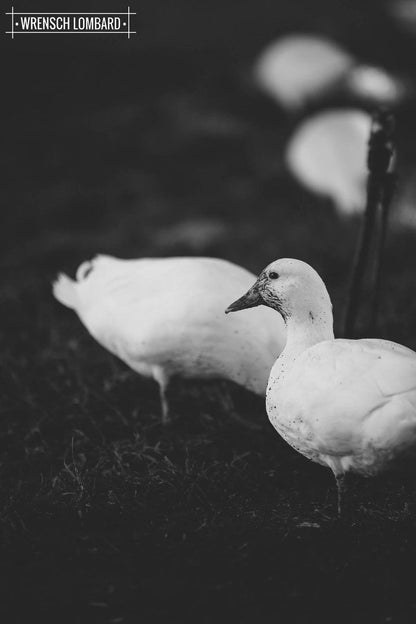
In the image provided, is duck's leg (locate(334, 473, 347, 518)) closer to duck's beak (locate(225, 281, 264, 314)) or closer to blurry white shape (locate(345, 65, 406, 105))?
duck's beak (locate(225, 281, 264, 314))

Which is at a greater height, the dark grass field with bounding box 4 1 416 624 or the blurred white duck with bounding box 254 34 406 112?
the blurred white duck with bounding box 254 34 406 112

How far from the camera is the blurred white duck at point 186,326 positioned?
104 inches

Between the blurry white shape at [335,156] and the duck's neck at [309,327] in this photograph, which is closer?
the duck's neck at [309,327]

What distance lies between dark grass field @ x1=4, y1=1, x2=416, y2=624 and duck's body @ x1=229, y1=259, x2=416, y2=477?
0.68 feet

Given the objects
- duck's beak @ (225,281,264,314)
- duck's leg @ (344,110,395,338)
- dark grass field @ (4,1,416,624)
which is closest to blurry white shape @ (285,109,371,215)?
dark grass field @ (4,1,416,624)

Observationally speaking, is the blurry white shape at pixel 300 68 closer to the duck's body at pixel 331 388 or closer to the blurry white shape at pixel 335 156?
the blurry white shape at pixel 335 156

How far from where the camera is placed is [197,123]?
668 cm

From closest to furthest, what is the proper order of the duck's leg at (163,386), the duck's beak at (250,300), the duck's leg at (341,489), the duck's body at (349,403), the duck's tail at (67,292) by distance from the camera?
the duck's body at (349,403) < the duck's leg at (341,489) < the duck's beak at (250,300) < the duck's leg at (163,386) < the duck's tail at (67,292)

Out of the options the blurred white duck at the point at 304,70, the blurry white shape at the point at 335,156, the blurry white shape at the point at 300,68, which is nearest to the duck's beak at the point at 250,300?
the blurry white shape at the point at 335,156

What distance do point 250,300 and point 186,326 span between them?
0.36 m

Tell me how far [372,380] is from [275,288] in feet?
1.50

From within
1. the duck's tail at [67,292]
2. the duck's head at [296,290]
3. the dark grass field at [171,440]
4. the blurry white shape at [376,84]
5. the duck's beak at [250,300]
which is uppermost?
the blurry white shape at [376,84]

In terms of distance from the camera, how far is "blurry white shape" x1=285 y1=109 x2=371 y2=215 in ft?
17.4

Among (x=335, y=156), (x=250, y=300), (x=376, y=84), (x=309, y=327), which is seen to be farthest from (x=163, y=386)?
(x=335, y=156)
